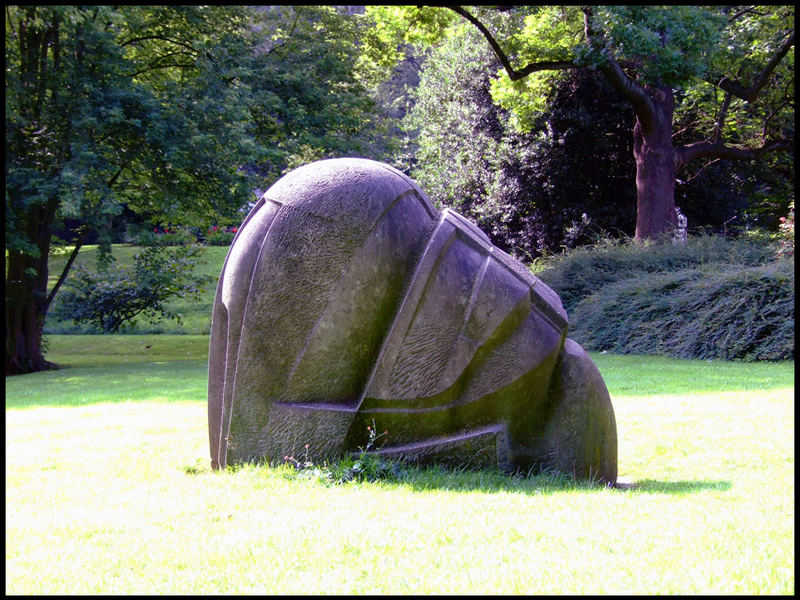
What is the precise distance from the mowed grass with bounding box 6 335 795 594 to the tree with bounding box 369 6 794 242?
424 inches

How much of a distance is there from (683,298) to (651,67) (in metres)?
4.51

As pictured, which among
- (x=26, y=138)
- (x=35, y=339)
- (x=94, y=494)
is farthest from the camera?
(x=35, y=339)

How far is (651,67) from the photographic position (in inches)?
615

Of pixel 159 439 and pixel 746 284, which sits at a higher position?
→ pixel 746 284

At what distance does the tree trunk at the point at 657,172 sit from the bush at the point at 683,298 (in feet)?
2.88

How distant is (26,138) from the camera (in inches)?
651

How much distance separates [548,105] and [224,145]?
10.2 meters

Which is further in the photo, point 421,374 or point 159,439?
point 159,439

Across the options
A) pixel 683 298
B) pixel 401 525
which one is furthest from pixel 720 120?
pixel 401 525

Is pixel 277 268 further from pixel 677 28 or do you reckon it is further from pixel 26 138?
pixel 26 138

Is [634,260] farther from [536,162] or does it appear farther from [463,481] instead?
[463,481]

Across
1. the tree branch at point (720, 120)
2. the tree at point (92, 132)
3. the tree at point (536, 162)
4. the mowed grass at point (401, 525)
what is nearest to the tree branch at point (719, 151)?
the tree branch at point (720, 120)

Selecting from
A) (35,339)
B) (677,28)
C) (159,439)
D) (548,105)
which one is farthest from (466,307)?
(548,105)

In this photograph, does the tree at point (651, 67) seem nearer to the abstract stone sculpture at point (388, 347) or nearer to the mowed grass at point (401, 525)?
the mowed grass at point (401, 525)
